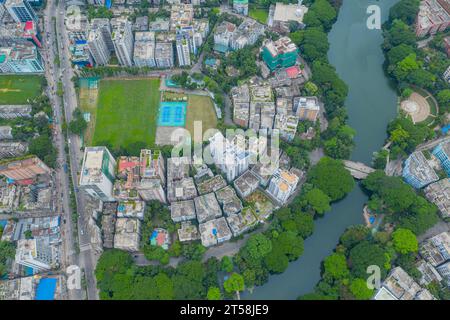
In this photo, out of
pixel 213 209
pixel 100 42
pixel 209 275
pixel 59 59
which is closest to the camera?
pixel 209 275

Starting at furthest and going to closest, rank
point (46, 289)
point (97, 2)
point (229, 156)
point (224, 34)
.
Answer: point (97, 2)
point (224, 34)
point (229, 156)
point (46, 289)

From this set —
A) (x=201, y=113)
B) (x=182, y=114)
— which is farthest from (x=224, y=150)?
(x=182, y=114)

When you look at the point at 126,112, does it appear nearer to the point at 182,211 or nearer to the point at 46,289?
the point at 182,211

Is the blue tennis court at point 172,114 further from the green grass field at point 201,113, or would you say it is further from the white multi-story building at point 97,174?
the white multi-story building at point 97,174

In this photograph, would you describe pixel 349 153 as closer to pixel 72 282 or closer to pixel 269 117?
pixel 269 117

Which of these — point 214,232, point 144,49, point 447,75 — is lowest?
point 214,232

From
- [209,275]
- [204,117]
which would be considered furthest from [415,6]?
[209,275]
